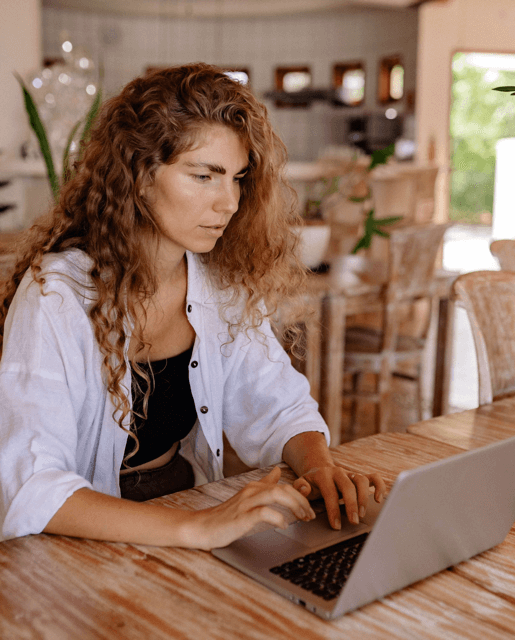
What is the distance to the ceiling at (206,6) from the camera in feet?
26.5

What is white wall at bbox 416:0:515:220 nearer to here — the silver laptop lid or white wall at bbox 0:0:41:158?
white wall at bbox 0:0:41:158

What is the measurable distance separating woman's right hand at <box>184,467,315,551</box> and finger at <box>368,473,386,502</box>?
5.4 inches

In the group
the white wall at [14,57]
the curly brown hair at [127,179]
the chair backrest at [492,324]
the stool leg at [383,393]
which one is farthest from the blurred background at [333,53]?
the curly brown hair at [127,179]

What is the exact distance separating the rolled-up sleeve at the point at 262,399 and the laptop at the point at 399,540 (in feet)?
1.39

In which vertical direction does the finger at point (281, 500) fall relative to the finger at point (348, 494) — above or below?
above

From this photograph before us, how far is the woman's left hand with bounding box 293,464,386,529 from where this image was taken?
3.23 ft

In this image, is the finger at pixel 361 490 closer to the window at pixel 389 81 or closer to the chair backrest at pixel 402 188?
the chair backrest at pixel 402 188

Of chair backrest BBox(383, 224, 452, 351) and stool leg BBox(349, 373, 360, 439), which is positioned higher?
chair backrest BBox(383, 224, 452, 351)

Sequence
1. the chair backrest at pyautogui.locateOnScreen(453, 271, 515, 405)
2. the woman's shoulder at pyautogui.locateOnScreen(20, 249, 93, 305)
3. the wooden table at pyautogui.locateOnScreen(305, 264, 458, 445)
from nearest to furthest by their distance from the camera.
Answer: the woman's shoulder at pyautogui.locateOnScreen(20, 249, 93, 305), the chair backrest at pyautogui.locateOnScreen(453, 271, 515, 405), the wooden table at pyautogui.locateOnScreen(305, 264, 458, 445)

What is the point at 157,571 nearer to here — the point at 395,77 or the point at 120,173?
the point at 120,173

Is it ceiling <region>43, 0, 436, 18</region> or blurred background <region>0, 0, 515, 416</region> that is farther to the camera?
ceiling <region>43, 0, 436, 18</region>

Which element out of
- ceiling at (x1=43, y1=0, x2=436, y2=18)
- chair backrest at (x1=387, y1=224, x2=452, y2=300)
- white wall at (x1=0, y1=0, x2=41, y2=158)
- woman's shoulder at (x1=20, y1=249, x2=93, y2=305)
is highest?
ceiling at (x1=43, y1=0, x2=436, y2=18)

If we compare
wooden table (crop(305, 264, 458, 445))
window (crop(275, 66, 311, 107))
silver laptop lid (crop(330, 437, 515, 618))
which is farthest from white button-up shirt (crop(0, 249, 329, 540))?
window (crop(275, 66, 311, 107))

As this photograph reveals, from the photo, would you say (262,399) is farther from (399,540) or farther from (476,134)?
(476,134)
